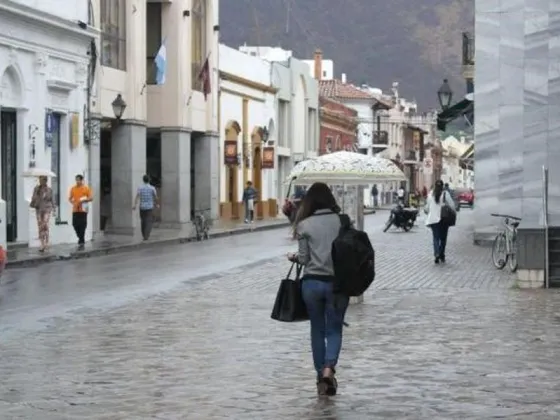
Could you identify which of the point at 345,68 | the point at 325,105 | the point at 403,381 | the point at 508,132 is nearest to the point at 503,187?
the point at 508,132

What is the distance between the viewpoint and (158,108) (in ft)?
152

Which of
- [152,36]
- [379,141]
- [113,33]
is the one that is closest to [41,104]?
[113,33]

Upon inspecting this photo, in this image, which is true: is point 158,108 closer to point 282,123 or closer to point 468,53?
point 468,53

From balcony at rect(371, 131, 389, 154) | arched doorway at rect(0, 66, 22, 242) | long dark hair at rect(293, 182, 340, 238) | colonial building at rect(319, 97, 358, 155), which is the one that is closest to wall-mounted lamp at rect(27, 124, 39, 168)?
arched doorway at rect(0, 66, 22, 242)

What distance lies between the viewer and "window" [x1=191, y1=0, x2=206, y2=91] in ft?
160

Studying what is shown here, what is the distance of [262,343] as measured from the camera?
13711 millimetres

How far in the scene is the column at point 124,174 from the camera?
136ft

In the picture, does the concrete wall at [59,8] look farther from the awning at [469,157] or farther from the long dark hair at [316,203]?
the long dark hair at [316,203]

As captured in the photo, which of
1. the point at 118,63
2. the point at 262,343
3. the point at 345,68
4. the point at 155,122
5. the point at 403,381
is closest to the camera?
the point at 403,381

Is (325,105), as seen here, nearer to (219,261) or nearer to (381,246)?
(381,246)

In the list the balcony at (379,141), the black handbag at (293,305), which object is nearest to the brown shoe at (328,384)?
the black handbag at (293,305)

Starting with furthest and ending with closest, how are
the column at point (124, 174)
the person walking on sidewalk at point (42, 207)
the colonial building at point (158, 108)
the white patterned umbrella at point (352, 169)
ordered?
the column at point (124, 174)
the colonial building at point (158, 108)
the person walking on sidewalk at point (42, 207)
the white patterned umbrella at point (352, 169)

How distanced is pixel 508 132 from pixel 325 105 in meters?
48.8

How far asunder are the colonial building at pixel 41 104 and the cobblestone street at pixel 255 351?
8986 mm
